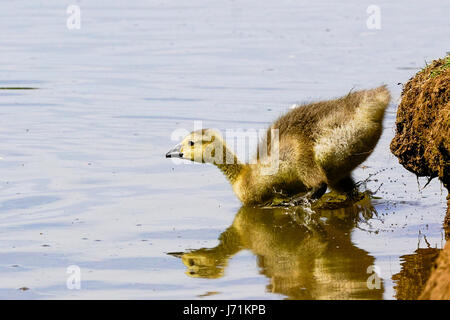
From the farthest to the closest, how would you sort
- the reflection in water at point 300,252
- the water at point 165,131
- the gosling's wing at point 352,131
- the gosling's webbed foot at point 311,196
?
the gosling's webbed foot at point 311,196
the gosling's wing at point 352,131
the water at point 165,131
the reflection in water at point 300,252

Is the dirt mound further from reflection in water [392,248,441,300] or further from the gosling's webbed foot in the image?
the gosling's webbed foot

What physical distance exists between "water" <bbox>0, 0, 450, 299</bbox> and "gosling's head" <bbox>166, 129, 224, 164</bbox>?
1.31ft

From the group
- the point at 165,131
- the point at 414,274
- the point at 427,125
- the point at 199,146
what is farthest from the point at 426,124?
the point at 165,131

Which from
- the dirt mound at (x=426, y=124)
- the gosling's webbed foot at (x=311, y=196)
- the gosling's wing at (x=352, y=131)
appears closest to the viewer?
the dirt mound at (x=426, y=124)

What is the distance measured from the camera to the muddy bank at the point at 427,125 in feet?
23.9

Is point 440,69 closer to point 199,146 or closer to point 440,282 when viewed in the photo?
point 199,146

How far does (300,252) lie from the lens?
771 centimetres

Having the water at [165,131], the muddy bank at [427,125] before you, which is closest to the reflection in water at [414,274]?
the water at [165,131]

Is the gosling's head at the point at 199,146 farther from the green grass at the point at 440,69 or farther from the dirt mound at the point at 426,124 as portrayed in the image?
the green grass at the point at 440,69

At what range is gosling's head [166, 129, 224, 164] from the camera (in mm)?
9344

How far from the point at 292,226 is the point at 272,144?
894 millimetres

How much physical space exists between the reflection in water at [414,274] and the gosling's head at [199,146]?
2.65 m

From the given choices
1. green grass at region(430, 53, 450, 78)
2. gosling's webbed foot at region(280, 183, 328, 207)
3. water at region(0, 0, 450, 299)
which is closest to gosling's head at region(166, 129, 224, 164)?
water at region(0, 0, 450, 299)

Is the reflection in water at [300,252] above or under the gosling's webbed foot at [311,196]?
under
